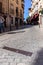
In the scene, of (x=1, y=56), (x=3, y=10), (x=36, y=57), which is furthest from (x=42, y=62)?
(x=3, y=10)

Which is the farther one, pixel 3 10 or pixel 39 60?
pixel 3 10

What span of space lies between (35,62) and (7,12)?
1339 inches

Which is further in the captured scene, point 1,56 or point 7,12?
point 7,12

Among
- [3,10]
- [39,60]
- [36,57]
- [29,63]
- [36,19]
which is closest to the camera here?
[29,63]

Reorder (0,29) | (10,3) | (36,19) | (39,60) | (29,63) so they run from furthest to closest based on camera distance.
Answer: (36,19) < (10,3) < (0,29) < (39,60) < (29,63)

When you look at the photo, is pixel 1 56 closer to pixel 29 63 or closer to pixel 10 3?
pixel 29 63

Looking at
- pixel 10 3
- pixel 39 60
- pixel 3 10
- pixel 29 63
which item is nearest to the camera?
pixel 29 63

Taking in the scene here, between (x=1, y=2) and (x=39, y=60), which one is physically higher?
(x=1, y=2)

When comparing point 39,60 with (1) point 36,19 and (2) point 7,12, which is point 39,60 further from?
(1) point 36,19

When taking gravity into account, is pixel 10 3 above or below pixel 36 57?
above

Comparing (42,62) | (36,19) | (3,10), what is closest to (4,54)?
(42,62)

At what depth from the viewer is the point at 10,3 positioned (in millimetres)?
42844

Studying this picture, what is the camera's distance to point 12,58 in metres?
7.14

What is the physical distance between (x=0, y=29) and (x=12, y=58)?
1397 centimetres
